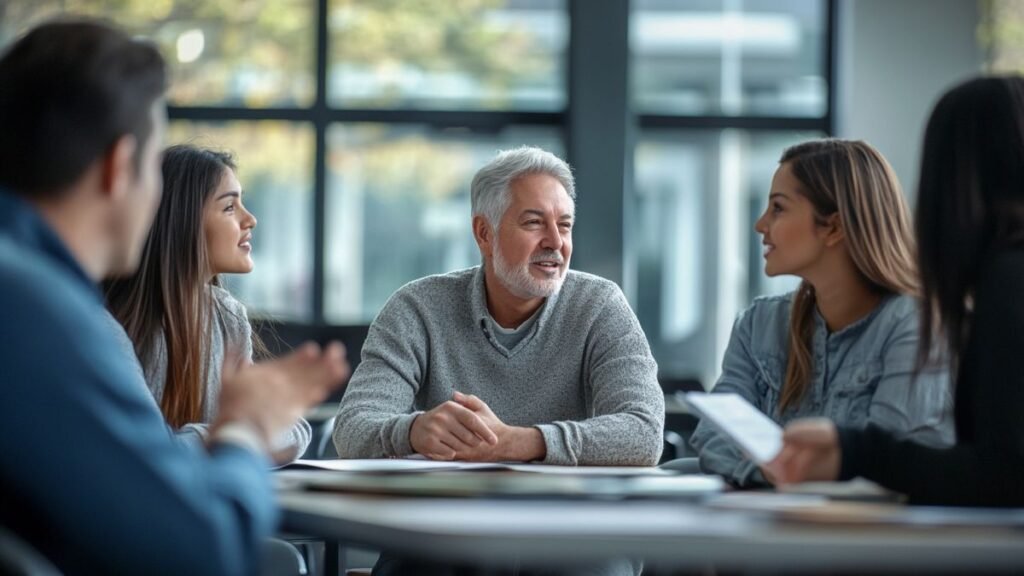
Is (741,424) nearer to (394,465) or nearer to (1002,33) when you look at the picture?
(394,465)

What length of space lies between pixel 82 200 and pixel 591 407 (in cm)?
170

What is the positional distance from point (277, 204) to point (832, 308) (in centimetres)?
393

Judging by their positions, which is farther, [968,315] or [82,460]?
[968,315]

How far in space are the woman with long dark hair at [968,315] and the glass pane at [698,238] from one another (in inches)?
172

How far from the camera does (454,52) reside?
630cm

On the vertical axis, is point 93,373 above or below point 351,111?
below

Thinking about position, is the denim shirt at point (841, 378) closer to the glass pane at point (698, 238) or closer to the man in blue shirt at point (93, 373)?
the man in blue shirt at point (93, 373)

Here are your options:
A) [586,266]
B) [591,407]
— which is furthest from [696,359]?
[591,407]

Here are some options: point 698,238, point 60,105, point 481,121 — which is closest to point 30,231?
point 60,105

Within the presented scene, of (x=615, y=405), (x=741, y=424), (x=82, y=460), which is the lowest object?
(x=615, y=405)

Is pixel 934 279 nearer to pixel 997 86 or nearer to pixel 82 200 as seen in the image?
pixel 997 86

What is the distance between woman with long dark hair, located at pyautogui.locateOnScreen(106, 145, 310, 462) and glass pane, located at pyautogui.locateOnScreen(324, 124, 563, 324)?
10.4 feet

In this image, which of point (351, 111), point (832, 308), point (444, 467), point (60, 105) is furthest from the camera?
point (351, 111)

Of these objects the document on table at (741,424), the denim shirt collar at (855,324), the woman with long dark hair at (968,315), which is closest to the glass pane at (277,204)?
the denim shirt collar at (855,324)
